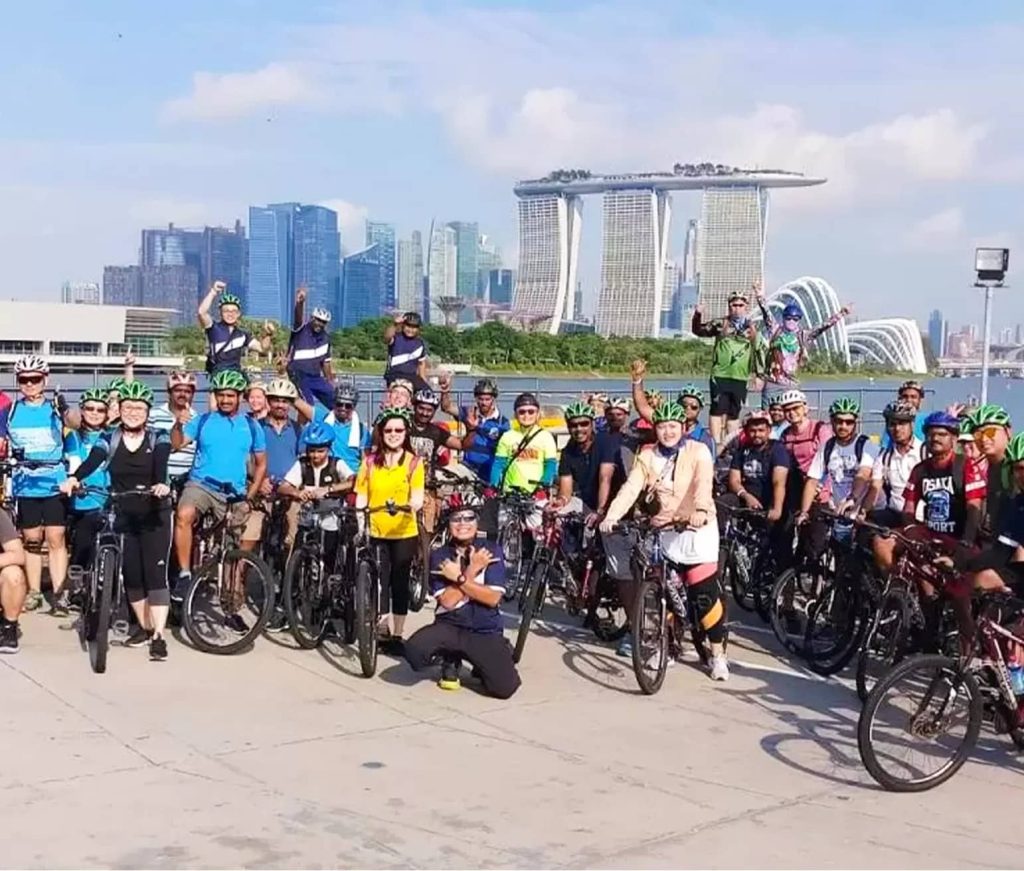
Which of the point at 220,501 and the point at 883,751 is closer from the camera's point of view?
the point at 883,751

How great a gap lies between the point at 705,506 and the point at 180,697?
10.9ft

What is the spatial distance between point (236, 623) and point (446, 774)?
2857 mm

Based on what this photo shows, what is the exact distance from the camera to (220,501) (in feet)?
27.0

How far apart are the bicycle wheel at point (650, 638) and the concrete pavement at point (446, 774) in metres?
0.12

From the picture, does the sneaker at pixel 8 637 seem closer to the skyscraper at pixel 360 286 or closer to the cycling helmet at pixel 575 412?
the cycling helmet at pixel 575 412

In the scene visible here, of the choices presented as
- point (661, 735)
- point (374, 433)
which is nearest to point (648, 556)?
point (661, 735)

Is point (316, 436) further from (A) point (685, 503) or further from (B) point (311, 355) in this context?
(B) point (311, 355)

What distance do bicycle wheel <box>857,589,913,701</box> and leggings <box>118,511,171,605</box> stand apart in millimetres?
4312

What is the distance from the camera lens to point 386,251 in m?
133

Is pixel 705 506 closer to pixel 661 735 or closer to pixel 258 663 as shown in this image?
pixel 661 735

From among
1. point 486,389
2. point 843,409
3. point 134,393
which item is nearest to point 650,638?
point 843,409

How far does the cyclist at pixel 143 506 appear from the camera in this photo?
7.54 m

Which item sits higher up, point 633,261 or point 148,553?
point 633,261

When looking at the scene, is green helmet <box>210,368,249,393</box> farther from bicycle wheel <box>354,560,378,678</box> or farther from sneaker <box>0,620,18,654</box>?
sneaker <box>0,620,18,654</box>
